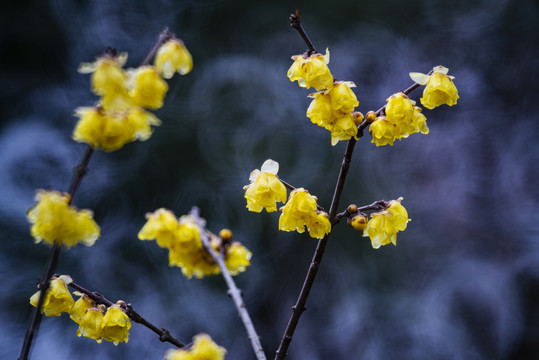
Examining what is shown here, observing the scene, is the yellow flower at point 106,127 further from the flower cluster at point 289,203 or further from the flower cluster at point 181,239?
the flower cluster at point 289,203

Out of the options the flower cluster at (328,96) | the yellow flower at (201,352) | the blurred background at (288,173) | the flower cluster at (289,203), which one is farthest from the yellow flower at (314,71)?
the blurred background at (288,173)

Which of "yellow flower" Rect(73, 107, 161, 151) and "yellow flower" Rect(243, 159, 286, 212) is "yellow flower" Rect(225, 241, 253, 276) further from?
"yellow flower" Rect(73, 107, 161, 151)

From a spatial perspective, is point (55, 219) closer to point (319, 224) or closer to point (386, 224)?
point (319, 224)

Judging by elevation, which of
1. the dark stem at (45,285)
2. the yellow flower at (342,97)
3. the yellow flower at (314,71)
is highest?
the yellow flower at (314,71)

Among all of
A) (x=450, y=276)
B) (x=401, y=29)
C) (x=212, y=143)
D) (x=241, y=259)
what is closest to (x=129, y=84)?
(x=241, y=259)

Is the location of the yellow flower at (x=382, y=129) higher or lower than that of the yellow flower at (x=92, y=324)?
higher

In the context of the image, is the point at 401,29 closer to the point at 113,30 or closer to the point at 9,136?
the point at 113,30

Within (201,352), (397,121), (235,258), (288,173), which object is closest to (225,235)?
(235,258)
